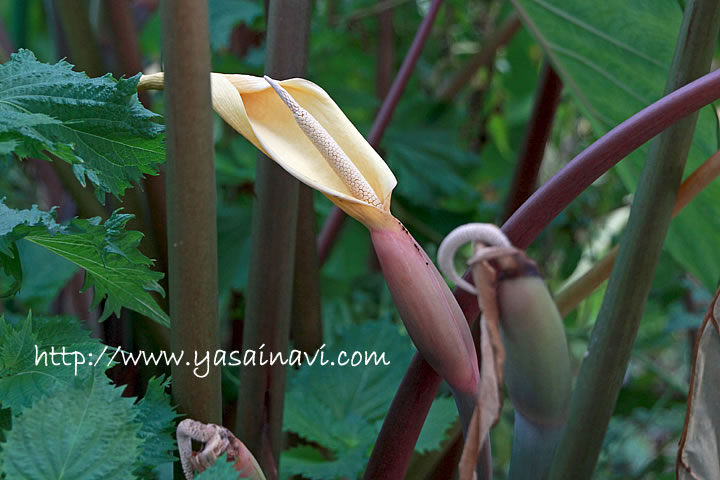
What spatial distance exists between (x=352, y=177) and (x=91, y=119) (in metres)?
0.08

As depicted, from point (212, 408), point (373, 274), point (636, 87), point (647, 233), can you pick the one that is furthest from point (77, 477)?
point (373, 274)

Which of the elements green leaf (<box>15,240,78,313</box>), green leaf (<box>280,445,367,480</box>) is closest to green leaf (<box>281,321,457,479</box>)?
green leaf (<box>280,445,367,480</box>)

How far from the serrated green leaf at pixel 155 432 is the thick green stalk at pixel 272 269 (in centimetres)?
8

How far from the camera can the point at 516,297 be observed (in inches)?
6.3

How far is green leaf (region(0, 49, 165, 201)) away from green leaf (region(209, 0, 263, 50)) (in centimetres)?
32

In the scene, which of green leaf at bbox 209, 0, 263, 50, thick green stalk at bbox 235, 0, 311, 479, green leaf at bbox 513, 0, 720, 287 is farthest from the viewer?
green leaf at bbox 209, 0, 263, 50

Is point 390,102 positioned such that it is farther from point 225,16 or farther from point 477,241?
point 477,241

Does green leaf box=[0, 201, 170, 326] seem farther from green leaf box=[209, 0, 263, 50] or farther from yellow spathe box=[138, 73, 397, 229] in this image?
green leaf box=[209, 0, 263, 50]

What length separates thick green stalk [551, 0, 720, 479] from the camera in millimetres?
258

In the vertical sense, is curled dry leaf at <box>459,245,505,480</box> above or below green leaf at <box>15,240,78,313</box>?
above

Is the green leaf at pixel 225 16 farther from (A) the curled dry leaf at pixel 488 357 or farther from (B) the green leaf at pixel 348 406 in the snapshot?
(A) the curled dry leaf at pixel 488 357

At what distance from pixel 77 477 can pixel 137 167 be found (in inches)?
3.7

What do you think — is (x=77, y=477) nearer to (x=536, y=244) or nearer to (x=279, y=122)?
(x=279, y=122)

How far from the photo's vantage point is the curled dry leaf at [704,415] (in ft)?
0.76
